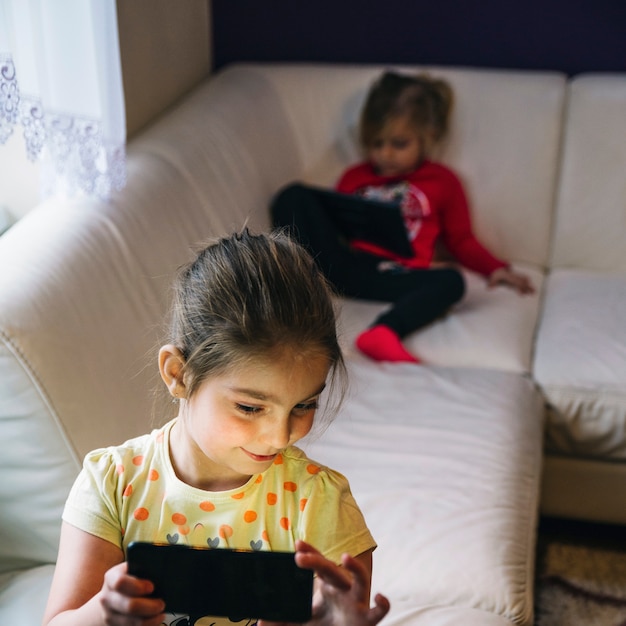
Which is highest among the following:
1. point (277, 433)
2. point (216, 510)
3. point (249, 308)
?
point (249, 308)

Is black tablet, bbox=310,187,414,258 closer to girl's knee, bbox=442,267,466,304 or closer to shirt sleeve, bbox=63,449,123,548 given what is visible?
girl's knee, bbox=442,267,466,304

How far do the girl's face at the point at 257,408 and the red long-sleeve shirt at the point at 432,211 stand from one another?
153cm

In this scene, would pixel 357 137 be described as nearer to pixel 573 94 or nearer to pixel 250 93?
pixel 250 93

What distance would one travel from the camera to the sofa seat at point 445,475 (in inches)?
56.2

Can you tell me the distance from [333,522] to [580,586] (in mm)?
1180

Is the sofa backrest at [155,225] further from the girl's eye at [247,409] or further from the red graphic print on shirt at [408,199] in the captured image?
the girl's eye at [247,409]

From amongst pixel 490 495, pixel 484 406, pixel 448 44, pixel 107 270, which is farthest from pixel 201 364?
pixel 448 44

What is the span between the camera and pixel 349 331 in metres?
2.18

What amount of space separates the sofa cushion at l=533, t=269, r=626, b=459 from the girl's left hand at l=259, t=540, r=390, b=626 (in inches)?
48.1

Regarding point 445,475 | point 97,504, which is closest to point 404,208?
point 445,475

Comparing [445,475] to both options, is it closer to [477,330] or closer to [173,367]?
[477,330]

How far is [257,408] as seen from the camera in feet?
3.16

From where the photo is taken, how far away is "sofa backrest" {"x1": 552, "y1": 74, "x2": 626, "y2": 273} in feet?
8.15

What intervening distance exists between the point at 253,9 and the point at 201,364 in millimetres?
2144
